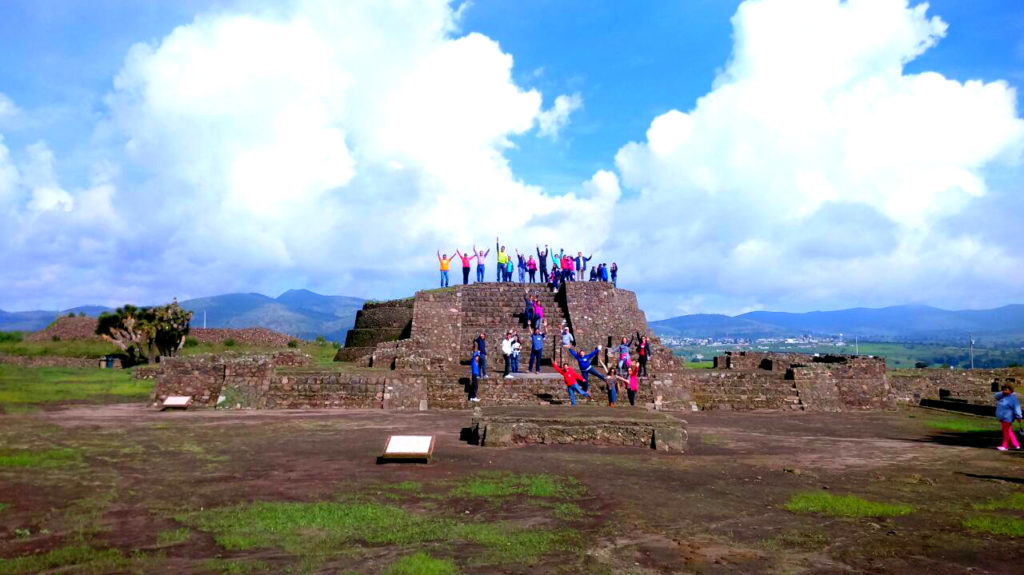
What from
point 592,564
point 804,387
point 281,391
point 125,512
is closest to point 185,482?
point 125,512

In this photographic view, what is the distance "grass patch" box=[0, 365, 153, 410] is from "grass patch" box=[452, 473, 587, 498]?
13.6m

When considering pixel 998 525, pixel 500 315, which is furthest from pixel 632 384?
pixel 500 315

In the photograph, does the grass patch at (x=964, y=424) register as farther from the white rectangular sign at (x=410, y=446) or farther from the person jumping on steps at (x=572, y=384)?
the white rectangular sign at (x=410, y=446)

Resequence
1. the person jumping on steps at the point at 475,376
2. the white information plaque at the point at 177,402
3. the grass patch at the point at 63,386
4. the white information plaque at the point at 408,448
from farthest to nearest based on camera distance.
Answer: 1. the grass patch at the point at 63,386
2. the person jumping on steps at the point at 475,376
3. the white information plaque at the point at 177,402
4. the white information plaque at the point at 408,448

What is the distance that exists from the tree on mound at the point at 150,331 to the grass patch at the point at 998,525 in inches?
1302

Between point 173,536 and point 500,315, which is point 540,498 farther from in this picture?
point 500,315

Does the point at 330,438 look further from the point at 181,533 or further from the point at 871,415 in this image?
the point at 871,415

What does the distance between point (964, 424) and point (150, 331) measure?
108 ft

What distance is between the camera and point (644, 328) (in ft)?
93.7

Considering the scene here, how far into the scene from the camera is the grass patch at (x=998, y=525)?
628cm

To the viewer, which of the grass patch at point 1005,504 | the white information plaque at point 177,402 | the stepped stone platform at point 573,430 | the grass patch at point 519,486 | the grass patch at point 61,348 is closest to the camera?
the grass patch at point 1005,504

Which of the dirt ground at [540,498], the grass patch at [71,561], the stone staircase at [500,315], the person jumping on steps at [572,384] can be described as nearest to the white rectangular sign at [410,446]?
the dirt ground at [540,498]

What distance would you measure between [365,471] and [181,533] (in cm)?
326

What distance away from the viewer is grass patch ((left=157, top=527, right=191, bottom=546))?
573 cm
